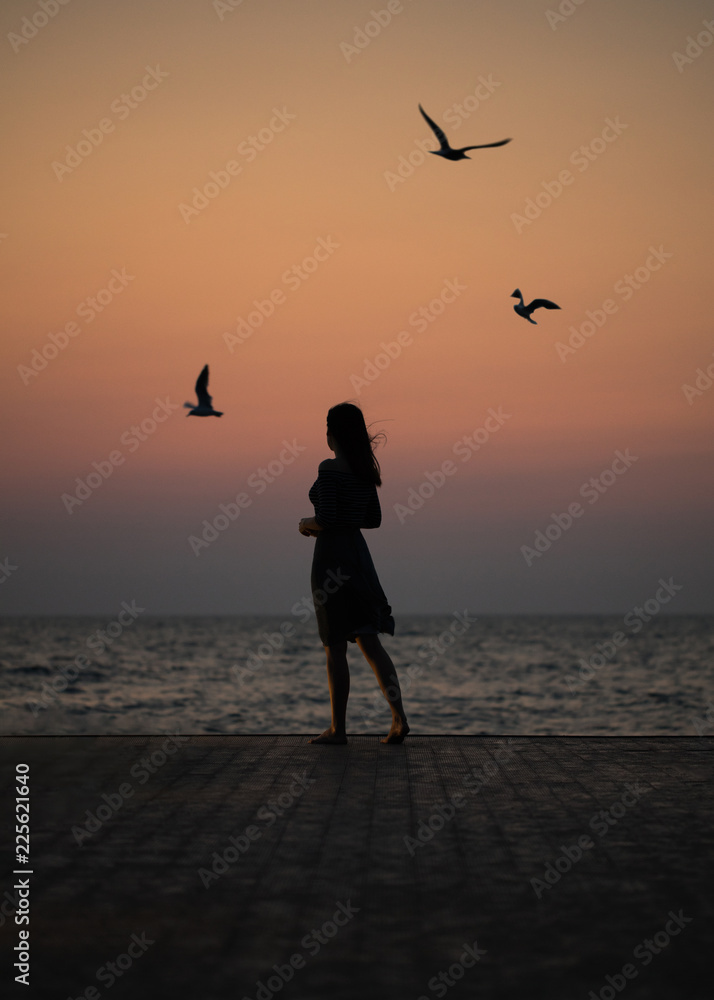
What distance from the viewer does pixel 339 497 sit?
6.35 m

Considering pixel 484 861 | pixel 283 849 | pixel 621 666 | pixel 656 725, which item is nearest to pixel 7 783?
pixel 283 849

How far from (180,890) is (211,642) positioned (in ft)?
200

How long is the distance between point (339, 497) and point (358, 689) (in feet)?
82.0

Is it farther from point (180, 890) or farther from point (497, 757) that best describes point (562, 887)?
point (497, 757)

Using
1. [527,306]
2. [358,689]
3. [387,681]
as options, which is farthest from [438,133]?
[358,689]

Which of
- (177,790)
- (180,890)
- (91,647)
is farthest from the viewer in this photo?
(91,647)

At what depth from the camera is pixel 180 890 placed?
3168 millimetres

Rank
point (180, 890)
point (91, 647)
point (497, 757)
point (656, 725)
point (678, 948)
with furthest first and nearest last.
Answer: point (91, 647)
point (656, 725)
point (497, 757)
point (180, 890)
point (678, 948)
